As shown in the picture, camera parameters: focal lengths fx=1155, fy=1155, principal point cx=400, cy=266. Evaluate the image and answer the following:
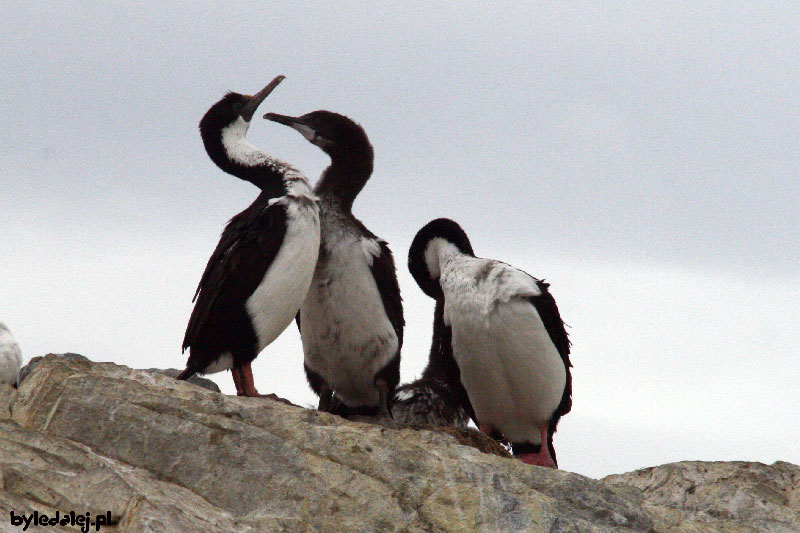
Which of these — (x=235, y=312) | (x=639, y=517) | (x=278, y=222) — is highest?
(x=278, y=222)

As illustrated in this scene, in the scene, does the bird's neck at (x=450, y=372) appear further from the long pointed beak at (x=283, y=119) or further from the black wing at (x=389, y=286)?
the long pointed beak at (x=283, y=119)

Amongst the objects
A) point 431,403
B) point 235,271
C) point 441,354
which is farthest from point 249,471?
point 431,403

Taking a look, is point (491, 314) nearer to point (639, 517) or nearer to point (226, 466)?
point (639, 517)

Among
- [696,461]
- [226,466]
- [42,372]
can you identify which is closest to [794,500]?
[696,461]

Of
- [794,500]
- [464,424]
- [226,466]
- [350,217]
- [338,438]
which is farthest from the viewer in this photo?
[464,424]

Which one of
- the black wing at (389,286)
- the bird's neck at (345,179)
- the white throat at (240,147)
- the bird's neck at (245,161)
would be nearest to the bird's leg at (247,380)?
the bird's neck at (245,161)

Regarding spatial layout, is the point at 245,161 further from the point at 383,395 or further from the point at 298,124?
the point at 383,395

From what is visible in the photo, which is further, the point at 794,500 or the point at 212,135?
the point at 212,135

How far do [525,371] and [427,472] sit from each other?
11.0ft

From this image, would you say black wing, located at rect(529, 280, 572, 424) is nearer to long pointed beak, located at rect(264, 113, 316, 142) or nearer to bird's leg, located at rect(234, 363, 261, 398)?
bird's leg, located at rect(234, 363, 261, 398)

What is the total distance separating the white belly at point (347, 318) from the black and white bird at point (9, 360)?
192 inches

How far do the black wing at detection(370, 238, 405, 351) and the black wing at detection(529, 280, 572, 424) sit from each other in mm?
1380

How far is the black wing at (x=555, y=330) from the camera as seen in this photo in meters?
10.6

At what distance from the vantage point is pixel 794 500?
884cm
